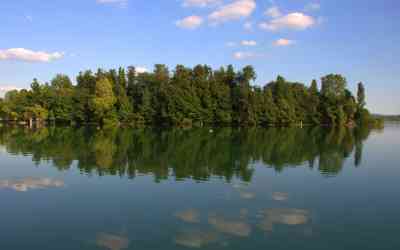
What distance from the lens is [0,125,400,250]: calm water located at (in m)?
12.1

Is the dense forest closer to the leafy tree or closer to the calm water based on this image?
the leafy tree

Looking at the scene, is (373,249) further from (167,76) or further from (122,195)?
(167,76)

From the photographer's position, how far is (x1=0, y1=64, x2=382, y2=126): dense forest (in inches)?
4018

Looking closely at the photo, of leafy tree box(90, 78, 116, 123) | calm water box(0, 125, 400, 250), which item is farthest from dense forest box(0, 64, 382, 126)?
calm water box(0, 125, 400, 250)

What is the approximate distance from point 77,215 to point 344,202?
12701 millimetres

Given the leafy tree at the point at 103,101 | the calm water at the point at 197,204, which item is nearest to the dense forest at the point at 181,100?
the leafy tree at the point at 103,101

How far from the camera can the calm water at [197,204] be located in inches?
478

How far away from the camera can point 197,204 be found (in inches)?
→ 656

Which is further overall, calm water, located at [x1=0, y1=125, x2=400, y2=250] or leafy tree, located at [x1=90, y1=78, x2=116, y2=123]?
leafy tree, located at [x1=90, y1=78, x2=116, y2=123]

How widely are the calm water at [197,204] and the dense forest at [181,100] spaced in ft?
235

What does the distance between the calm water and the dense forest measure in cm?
7165

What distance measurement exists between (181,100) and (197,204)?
277 ft

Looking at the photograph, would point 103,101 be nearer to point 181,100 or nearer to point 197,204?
point 181,100

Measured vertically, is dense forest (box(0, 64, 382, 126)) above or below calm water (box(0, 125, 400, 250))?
above
